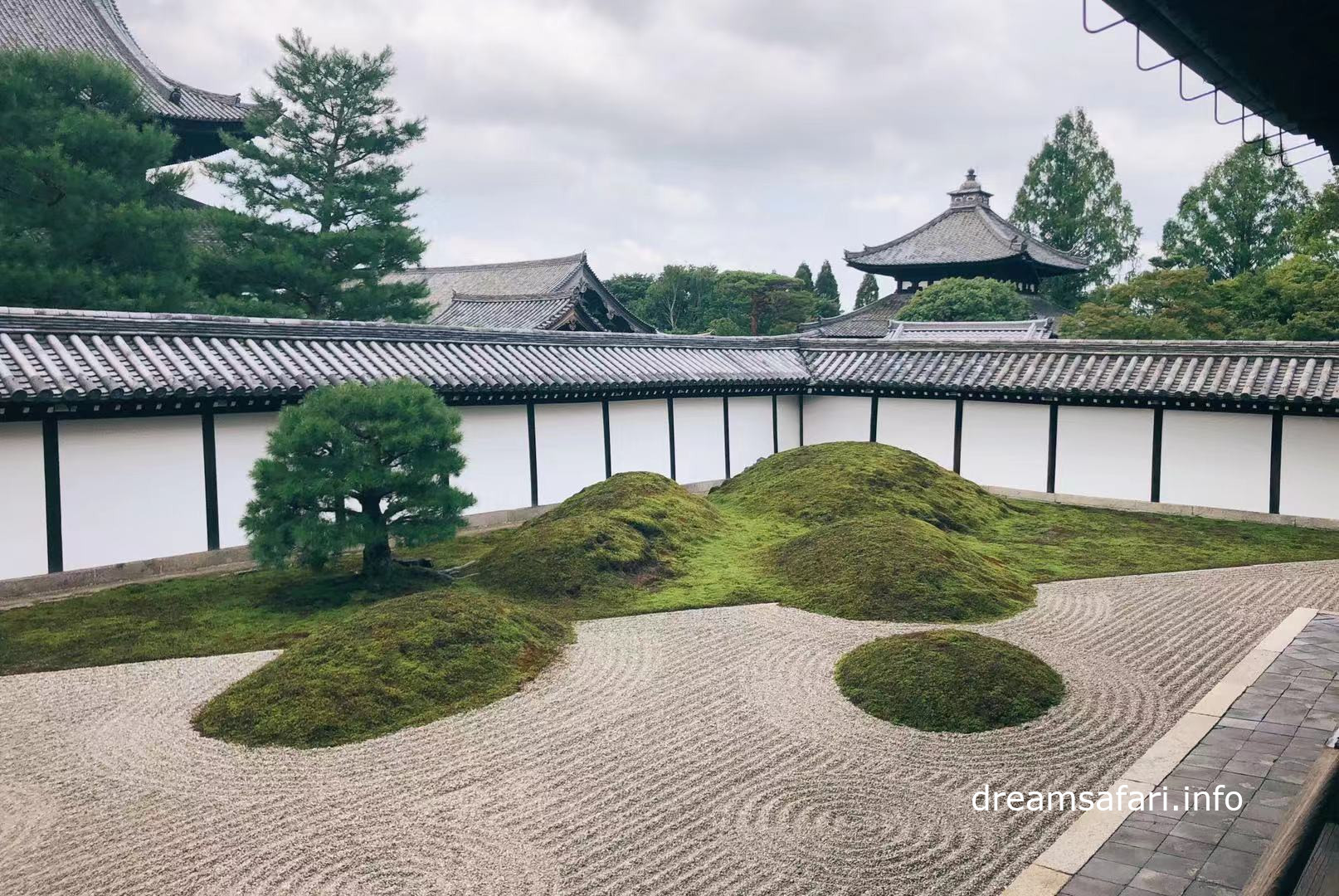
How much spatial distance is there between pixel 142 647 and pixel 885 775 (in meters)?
7.37

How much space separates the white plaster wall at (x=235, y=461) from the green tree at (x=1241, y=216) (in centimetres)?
3891

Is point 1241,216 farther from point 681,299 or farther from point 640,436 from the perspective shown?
point 640,436

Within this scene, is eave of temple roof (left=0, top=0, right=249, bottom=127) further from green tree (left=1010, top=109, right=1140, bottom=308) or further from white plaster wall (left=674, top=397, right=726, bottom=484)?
green tree (left=1010, top=109, right=1140, bottom=308)

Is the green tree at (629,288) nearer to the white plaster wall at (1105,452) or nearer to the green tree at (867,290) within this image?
the green tree at (867,290)

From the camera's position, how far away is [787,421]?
21.5 metres

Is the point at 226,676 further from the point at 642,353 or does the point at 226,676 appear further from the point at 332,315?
the point at 332,315

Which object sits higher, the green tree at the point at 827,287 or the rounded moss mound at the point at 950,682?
the green tree at the point at 827,287

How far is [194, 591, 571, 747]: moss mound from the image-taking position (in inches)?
275

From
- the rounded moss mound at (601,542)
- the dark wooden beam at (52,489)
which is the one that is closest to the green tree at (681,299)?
the rounded moss mound at (601,542)

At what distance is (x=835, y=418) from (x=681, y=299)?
3741 centimetres

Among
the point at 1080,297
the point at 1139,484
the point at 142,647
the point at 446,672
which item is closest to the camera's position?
the point at 446,672

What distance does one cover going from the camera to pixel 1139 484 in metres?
16.8

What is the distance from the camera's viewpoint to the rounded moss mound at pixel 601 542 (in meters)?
11.2

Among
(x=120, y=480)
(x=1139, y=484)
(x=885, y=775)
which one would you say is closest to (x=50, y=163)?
(x=120, y=480)
